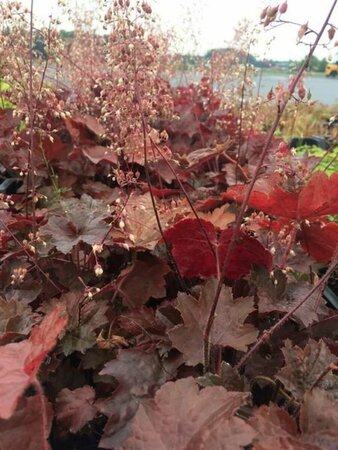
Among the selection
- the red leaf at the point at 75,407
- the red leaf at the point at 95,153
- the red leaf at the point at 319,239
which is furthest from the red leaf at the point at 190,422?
the red leaf at the point at 95,153

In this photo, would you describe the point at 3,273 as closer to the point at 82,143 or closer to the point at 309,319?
the point at 309,319

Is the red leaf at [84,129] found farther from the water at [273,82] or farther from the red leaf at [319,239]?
the red leaf at [319,239]

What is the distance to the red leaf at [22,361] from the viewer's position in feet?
1.89

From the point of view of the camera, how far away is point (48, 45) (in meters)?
1.27

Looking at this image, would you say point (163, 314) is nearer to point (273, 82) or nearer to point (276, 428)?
point (276, 428)

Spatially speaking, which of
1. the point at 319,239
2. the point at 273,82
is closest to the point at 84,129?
the point at 319,239

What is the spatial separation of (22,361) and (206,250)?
0.53m

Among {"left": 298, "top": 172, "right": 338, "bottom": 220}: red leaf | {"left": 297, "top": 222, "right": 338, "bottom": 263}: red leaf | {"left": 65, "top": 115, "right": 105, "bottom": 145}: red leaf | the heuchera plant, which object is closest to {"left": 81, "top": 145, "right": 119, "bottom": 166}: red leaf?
{"left": 65, "top": 115, "right": 105, "bottom": 145}: red leaf

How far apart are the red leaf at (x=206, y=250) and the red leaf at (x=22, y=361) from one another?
1.40 ft

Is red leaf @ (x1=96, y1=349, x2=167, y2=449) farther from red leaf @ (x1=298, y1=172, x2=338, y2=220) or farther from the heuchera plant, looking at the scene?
red leaf @ (x1=298, y1=172, x2=338, y2=220)

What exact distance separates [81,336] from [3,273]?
0.32 m

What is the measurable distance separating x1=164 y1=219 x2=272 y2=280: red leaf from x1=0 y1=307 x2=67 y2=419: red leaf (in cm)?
43

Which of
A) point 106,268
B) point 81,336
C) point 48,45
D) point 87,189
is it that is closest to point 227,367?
point 81,336

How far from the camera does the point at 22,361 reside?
0.65 meters
